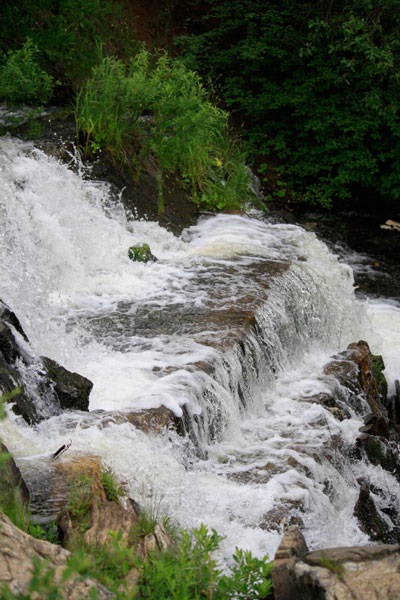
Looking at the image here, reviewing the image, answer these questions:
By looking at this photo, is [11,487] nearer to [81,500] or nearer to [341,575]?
[81,500]

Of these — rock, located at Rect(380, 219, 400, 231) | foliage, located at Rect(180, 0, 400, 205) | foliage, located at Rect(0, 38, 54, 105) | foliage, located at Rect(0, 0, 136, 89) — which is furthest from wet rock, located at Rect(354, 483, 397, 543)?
foliage, located at Rect(180, 0, 400, 205)

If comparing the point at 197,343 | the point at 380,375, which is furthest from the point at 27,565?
the point at 380,375

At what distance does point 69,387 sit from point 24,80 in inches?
203

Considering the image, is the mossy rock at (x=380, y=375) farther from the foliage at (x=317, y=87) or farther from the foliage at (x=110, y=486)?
the foliage at (x=317, y=87)

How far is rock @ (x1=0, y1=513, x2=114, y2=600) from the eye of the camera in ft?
7.57

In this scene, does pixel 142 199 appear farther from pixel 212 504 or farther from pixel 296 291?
pixel 212 504

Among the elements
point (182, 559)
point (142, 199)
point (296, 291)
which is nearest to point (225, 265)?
point (296, 291)

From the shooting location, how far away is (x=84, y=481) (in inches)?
145

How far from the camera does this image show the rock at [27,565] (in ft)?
7.57

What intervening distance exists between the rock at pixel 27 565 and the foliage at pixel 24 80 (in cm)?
706

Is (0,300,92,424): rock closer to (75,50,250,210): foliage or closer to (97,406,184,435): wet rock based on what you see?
(97,406,184,435): wet rock

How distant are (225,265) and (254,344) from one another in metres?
1.84

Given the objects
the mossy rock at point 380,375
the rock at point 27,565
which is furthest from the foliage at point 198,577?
the mossy rock at point 380,375

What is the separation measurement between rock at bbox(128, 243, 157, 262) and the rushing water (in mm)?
67
